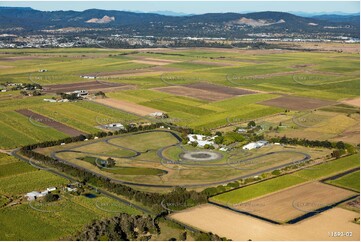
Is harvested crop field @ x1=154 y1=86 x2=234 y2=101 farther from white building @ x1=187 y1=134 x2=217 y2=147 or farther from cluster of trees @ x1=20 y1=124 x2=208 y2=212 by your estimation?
cluster of trees @ x1=20 y1=124 x2=208 y2=212

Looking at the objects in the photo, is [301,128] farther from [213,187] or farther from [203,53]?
[203,53]

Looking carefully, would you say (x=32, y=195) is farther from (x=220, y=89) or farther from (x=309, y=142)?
(x=220, y=89)

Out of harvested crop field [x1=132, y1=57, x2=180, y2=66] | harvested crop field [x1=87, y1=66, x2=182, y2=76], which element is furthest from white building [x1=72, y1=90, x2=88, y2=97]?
harvested crop field [x1=132, y1=57, x2=180, y2=66]

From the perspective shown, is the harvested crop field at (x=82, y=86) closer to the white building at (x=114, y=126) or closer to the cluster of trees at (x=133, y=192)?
the white building at (x=114, y=126)

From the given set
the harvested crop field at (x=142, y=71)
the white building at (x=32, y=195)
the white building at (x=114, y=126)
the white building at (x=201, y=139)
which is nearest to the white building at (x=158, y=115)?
the white building at (x=114, y=126)

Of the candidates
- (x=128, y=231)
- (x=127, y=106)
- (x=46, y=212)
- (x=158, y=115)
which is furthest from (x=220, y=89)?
(x=128, y=231)
